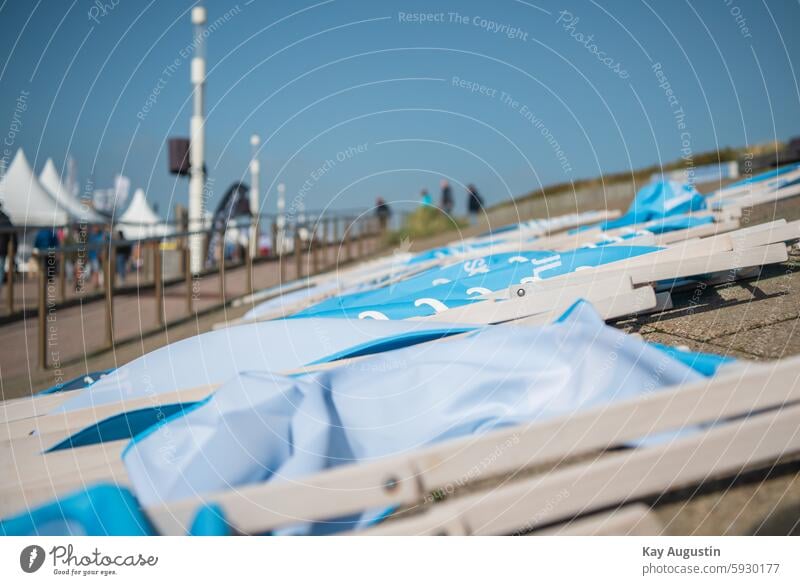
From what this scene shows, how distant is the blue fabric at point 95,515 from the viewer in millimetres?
1626

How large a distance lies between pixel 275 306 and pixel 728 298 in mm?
3237

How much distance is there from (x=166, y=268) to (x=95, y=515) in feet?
24.3

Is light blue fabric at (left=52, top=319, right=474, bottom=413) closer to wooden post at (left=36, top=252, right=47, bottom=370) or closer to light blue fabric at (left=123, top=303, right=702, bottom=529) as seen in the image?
light blue fabric at (left=123, top=303, right=702, bottom=529)

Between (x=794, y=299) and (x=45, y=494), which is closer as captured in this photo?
(x=45, y=494)

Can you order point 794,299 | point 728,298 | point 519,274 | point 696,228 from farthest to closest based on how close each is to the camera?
point 696,228 → point 519,274 → point 728,298 → point 794,299

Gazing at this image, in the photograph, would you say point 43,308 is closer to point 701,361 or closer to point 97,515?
point 97,515

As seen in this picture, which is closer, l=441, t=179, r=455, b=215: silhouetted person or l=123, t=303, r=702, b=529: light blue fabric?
l=123, t=303, r=702, b=529: light blue fabric

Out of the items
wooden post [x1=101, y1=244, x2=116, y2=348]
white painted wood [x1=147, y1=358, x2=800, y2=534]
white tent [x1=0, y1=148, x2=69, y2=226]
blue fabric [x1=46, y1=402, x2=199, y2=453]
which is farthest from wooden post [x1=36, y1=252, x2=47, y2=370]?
white tent [x1=0, y1=148, x2=69, y2=226]

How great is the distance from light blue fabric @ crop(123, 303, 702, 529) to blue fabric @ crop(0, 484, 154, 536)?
2.8 inches

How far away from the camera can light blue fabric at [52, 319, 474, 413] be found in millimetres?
2465

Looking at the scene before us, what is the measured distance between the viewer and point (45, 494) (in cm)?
168
